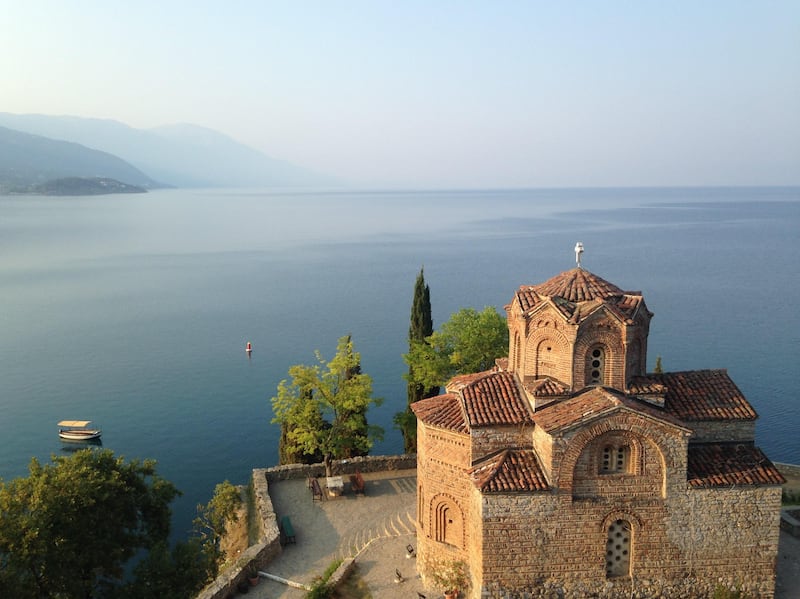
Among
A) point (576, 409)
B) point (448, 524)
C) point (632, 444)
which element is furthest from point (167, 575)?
point (632, 444)

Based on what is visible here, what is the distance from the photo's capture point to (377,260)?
115312mm

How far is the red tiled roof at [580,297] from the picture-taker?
18.3 meters

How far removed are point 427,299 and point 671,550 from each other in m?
20.3

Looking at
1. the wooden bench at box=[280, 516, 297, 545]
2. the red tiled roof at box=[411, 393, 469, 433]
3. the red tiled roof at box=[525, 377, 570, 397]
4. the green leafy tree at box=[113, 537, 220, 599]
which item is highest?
the red tiled roof at box=[525, 377, 570, 397]

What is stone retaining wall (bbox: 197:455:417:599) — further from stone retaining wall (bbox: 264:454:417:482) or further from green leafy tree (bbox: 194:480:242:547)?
green leafy tree (bbox: 194:480:242:547)

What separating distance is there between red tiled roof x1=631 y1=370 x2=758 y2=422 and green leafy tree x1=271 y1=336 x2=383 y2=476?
1362 cm

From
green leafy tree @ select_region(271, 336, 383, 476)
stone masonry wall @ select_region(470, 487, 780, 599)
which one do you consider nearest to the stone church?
stone masonry wall @ select_region(470, 487, 780, 599)

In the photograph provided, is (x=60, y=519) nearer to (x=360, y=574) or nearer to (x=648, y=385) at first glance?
(x=360, y=574)

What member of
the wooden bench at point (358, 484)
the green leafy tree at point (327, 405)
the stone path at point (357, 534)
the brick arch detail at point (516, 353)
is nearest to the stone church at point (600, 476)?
the brick arch detail at point (516, 353)

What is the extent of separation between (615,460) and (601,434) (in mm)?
994

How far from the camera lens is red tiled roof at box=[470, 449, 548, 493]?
16.6 meters

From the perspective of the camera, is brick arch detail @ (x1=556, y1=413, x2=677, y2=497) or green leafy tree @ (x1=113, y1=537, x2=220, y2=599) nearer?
brick arch detail @ (x1=556, y1=413, x2=677, y2=497)

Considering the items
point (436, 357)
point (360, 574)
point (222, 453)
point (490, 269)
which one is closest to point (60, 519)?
point (360, 574)

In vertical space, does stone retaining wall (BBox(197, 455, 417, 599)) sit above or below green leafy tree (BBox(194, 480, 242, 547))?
above
